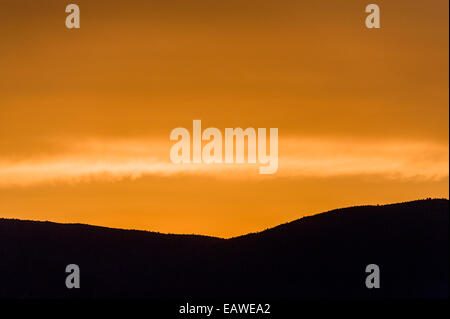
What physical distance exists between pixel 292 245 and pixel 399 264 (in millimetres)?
12024

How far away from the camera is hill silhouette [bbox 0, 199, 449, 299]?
82.6m

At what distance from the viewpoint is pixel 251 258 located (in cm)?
9244

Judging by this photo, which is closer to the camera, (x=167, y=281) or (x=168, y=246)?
(x=167, y=281)

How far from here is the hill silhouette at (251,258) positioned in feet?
271
